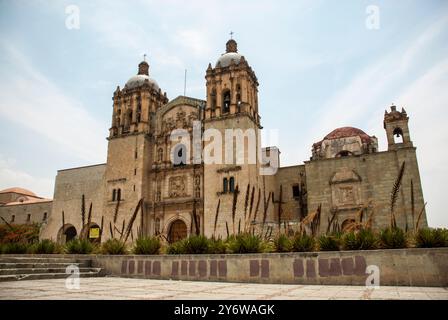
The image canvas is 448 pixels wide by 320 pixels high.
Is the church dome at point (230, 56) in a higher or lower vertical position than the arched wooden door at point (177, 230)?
higher

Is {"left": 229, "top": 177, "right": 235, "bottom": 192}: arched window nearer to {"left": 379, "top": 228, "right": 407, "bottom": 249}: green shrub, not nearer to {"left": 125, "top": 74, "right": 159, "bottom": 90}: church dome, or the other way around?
{"left": 125, "top": 74, "right": 159, "bottom": 90}: church dome

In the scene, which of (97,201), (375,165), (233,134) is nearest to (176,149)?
(233,134)

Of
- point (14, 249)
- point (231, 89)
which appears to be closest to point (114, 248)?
point (14, 249)

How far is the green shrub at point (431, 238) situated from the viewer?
6.57 metres

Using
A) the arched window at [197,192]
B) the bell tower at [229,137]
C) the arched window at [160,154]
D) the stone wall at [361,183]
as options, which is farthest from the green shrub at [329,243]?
the arched window at [160,154]

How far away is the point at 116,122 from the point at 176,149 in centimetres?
600

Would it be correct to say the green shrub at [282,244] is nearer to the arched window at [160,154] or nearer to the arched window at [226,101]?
the arched window at [226,101]

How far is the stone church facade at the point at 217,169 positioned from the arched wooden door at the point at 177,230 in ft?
0.22

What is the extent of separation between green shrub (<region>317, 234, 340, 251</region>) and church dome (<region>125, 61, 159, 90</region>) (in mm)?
23341

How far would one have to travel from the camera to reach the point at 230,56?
25422 millimetres

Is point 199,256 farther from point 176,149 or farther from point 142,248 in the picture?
point 176,149

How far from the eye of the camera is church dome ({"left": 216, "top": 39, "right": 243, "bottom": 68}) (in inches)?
988

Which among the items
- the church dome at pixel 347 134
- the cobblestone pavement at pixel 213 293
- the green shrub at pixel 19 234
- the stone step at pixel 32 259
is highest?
the church dome at pixel 347 134

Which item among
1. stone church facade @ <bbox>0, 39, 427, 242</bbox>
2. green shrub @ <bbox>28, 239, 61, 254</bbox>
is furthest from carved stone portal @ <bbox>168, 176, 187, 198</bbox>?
green shrub @ <bbox>28, 239, 61, 254</bbox>
